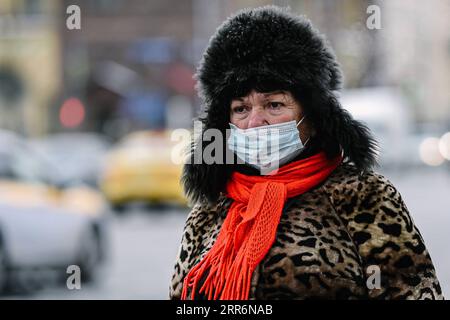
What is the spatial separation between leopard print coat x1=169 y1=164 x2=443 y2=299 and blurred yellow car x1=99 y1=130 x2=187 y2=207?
1813cm

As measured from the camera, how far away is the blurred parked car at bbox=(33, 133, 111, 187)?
1168 inches

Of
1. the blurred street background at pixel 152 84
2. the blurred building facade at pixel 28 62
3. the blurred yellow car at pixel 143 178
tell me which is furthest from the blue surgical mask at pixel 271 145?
the blurred building facade at pixel 28 62

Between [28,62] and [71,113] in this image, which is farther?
[71,113]

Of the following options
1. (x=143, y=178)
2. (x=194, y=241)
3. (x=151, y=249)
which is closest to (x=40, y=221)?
(x=151, y=249)

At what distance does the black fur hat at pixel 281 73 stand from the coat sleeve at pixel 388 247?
13 centimetres

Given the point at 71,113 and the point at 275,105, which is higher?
the point at 275,105

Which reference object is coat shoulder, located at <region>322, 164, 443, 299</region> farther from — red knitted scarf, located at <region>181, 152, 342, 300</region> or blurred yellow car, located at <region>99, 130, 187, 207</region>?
blurred yellow car, located at <region>99, 130, 187, 207</region>

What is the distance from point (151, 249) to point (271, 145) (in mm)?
12070

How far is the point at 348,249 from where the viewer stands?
109 inches

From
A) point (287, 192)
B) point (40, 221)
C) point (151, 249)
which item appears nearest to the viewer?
point (287, 192)

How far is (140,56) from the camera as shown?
44562 millimetres

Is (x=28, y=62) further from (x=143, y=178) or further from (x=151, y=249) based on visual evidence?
(x=151, y=249)
